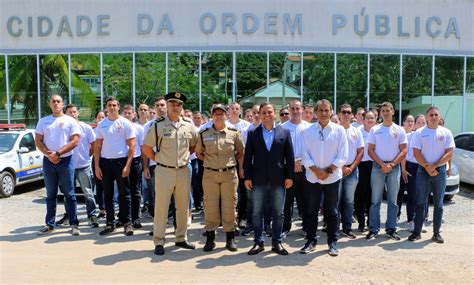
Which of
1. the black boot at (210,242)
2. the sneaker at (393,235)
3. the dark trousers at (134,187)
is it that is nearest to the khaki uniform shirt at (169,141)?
the black boot at (210,242)

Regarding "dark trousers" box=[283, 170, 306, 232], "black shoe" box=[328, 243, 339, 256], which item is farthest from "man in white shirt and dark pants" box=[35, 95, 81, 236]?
"black shoe" box=[328, 243, 339, 256]

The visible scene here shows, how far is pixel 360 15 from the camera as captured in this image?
47.3 ft

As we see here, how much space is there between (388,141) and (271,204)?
6.67 ft

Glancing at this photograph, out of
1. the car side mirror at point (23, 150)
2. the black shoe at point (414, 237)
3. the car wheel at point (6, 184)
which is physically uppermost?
the car side mirror at point (23, 150)

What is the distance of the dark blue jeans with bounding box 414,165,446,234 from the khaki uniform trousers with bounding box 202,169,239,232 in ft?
8.76

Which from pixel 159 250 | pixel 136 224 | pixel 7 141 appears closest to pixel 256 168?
pixel 159 250

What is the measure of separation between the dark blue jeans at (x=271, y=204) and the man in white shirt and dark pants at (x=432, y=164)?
2.05 m

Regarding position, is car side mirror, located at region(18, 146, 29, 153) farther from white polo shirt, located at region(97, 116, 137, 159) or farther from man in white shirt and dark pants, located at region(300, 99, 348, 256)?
man in white shirt and dark pants, located at region(300, 99, 348, 256)

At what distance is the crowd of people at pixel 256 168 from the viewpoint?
5.61 metres

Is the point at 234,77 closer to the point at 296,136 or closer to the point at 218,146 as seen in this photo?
the point at 296,136

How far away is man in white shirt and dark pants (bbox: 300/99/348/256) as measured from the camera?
5.58 m

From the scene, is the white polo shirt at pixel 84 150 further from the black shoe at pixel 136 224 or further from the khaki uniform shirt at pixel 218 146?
the khaki uniform shirt at pixel 218 146

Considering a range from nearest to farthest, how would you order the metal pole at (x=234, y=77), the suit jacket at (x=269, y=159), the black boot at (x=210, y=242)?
the suit jacket at (x=269, y=159), the black boot at (x=210, y=242), the metal pole at (x=234, y=77)

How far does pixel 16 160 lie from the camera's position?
33.1 ft
